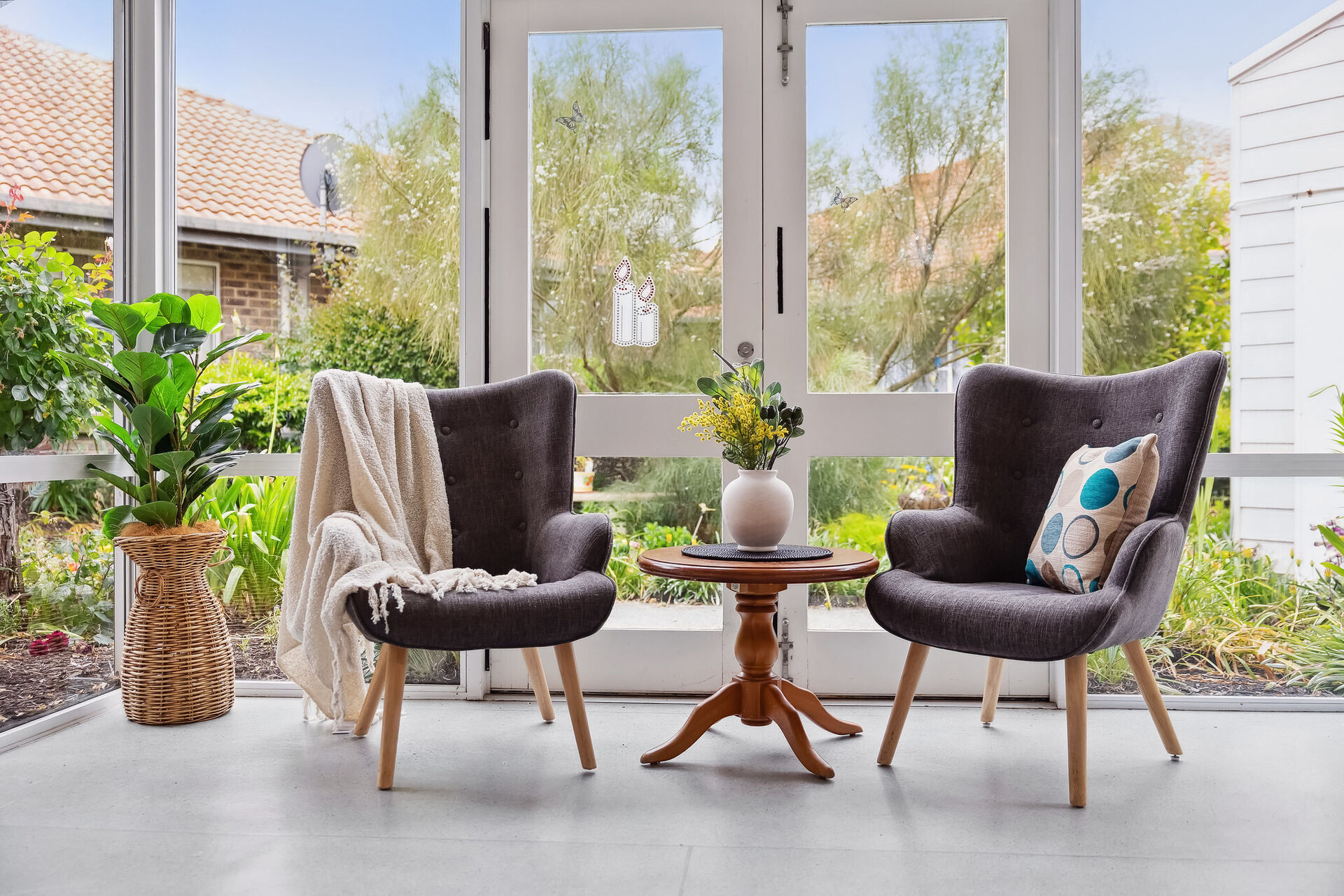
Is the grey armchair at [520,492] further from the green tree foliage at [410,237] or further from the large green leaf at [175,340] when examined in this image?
the large green leaf at [175,340]

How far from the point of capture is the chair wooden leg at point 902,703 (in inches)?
85.8

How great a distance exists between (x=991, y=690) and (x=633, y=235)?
1669 mm

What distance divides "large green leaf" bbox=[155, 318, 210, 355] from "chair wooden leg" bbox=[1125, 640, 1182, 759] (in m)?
2.49

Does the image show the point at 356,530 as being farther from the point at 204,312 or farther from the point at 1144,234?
the point at 1144,234

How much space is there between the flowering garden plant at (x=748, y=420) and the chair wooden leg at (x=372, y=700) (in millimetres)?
1017

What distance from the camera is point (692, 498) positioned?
283cm

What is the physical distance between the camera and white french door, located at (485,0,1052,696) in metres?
2.75

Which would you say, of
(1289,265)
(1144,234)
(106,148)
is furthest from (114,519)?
(1289,265)

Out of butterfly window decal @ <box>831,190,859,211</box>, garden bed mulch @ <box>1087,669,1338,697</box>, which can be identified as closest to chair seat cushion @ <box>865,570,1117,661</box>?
garden bed mulch @ <box>1087,669,1338,697</box>

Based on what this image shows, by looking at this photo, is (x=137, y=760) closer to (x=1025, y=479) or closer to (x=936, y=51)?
(x=1025, y=479)

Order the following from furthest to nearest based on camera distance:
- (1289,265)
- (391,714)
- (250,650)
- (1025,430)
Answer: (250,650)
(1289,265)
(1025,430)
(391,714)

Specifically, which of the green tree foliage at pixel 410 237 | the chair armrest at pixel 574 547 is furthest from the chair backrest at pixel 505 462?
the green tree foliage at pixel 410 237

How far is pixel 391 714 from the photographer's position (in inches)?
79.6

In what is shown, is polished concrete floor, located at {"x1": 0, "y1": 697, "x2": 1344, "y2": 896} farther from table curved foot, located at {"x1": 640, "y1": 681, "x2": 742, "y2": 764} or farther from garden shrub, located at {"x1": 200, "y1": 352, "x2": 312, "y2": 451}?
garden shrub, located at {"x1": 200, "y1": 352, "x2": 312, "y2": 451}
